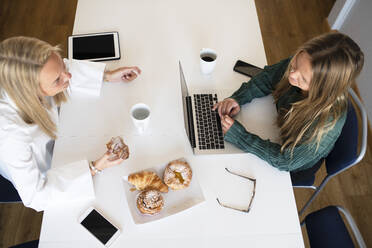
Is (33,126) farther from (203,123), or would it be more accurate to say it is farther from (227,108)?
(227,108)

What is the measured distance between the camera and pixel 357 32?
2.22 metres

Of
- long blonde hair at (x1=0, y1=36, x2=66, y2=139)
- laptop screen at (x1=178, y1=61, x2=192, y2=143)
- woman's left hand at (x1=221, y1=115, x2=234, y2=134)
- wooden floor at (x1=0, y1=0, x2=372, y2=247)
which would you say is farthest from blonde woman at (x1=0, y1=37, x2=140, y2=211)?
wooden floor at (x1=0, y1=0, x2=372, y2=247)

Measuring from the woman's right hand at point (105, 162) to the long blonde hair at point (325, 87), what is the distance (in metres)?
0.66

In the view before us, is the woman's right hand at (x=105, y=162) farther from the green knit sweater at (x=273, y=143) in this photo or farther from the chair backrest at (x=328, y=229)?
the chair backrest at (x=328, y=229)

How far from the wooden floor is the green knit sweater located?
2.77 ft

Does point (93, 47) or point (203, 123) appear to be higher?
point (93, 47)

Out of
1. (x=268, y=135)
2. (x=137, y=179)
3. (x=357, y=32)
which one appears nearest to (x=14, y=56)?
(x=137, y=179)

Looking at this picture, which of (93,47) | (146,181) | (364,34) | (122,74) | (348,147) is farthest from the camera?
(364,34)

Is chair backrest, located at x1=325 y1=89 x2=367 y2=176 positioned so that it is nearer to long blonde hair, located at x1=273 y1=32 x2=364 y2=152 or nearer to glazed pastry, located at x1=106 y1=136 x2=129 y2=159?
long blonde hair, located at x1=273 y1=32 x2=364 y2=152

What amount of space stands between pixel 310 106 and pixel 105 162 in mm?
810

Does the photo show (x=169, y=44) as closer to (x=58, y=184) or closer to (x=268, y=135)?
(x=268, y=135)

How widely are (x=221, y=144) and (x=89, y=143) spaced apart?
545 millimetres

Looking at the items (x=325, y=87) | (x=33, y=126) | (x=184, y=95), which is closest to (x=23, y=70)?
(x=33, y=126)

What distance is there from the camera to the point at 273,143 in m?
1.19
